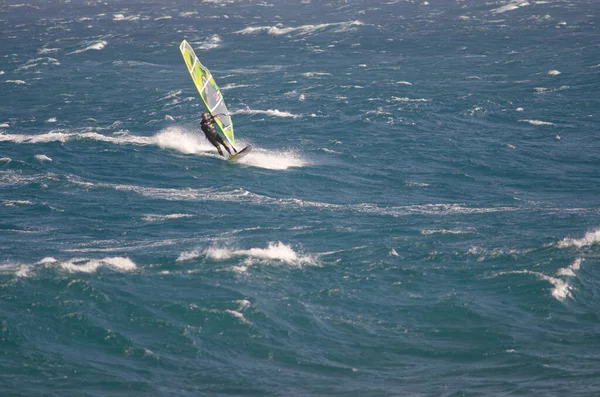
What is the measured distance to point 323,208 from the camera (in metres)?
39.0

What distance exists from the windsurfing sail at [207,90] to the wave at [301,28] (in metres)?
54.3

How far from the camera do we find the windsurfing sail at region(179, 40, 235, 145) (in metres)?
43.8

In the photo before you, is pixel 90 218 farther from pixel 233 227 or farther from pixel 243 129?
pixel 243 129

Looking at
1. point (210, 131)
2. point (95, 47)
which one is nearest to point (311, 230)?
point (210, 131)

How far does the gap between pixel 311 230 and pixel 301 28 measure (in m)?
72.7

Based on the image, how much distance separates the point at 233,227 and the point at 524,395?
17.7 metres

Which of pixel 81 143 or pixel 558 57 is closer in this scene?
pixel 81 143

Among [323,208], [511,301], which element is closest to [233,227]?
[323,208]

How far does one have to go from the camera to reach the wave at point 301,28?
10104cm

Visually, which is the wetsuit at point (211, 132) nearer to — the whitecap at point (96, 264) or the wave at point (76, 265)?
the whitecap at point (96, 264)

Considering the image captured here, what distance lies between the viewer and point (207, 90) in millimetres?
45812

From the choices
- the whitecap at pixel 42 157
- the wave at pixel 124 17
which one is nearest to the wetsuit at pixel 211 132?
the whitecap at pixel 42 157

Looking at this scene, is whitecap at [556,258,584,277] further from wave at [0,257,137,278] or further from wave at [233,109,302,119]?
wave at [233,109,302,119]

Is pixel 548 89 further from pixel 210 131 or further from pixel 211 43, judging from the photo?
pixel 211 43
